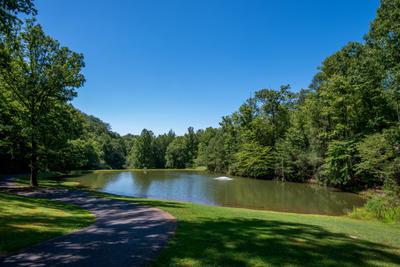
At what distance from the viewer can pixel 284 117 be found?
48.2m

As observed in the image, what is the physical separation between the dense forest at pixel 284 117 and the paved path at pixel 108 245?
6467 mm

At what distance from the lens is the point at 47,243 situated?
629 cm

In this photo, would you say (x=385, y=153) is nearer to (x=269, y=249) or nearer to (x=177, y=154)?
(x=269, y=249)

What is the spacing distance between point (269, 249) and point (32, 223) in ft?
25.0

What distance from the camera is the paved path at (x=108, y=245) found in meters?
5.11

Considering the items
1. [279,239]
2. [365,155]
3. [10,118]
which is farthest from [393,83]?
[10,118]

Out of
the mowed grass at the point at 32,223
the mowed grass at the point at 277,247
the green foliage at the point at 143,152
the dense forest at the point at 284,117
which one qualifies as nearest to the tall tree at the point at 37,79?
the dense forest at the point at 284,117

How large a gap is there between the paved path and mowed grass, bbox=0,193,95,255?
437 mm

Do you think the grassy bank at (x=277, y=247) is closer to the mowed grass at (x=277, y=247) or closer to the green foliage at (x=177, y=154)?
the mowed grass at (x=277, y=247)

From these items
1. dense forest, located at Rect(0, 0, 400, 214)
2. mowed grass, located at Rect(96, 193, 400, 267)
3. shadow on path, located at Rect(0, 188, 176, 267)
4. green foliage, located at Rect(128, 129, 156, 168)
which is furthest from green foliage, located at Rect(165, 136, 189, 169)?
mowed grass, located at Rect(96, 193, 400, 267)

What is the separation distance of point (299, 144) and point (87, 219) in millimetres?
37189

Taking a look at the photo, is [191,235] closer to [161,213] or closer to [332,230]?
[161,213]

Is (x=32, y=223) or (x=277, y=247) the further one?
(x=32, y=223)

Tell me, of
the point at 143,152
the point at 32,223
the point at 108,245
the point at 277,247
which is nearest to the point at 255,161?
the point at 32,223
